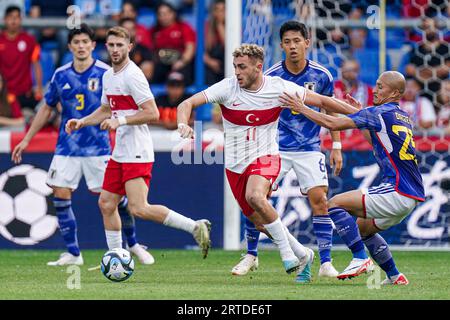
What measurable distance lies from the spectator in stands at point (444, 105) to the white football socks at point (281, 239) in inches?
218

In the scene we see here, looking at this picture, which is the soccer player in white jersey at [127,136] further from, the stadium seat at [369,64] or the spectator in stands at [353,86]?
the stadium seat at [369,64]

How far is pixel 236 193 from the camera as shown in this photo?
31.3 feet

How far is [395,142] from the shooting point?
8.70m

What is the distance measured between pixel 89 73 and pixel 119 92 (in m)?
1.37

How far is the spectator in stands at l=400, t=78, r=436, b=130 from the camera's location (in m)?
14.2

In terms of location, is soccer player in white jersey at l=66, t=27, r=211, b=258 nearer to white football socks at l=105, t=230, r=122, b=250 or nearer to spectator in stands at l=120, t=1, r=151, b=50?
white football socks at l=105, t=230, r=122, b=250

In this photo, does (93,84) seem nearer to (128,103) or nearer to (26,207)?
(128,103)

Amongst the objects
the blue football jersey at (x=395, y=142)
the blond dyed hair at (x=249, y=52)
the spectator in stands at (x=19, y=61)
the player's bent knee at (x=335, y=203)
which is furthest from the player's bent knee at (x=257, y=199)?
the spectator in stands at (x=19, y=61)

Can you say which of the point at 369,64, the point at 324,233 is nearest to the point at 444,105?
the point at 369,64

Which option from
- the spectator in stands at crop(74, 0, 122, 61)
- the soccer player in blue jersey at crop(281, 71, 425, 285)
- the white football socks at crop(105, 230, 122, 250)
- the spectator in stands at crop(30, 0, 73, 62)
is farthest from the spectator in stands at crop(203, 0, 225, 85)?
the soccer player in blue jersey at crop(281, 71, 425, 285)

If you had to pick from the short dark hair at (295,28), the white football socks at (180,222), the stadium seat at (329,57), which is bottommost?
the white football socks at (180,222)

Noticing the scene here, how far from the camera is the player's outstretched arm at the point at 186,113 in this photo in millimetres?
8664

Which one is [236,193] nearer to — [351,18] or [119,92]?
[119,92]
